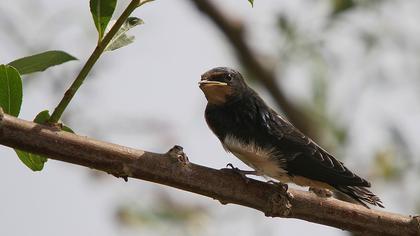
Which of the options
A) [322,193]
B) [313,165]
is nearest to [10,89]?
[322,193]

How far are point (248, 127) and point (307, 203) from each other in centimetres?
58

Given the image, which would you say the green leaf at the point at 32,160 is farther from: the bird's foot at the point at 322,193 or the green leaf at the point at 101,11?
the bird's foot at the point at 322,193

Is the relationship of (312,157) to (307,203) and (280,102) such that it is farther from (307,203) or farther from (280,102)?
(280,102)

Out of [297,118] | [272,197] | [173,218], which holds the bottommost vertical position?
Answer: [173,218]

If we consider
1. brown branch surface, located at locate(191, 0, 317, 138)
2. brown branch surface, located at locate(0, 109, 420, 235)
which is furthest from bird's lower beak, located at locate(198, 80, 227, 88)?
brown branch surface, located at locate(191, 0, 317, 138)

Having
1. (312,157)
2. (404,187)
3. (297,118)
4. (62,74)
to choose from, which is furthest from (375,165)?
(312,157)

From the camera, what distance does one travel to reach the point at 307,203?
2676 millimetres

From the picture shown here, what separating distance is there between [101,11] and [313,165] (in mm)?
1239

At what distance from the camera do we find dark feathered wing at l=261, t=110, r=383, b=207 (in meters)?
3.10

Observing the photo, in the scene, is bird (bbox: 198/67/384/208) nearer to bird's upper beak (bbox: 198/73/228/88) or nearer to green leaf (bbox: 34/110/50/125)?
bird's upper beak (bbox: 198/73/228/88)

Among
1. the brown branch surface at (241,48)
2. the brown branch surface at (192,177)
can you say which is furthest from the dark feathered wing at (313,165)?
the brown branch surface at (241,48)

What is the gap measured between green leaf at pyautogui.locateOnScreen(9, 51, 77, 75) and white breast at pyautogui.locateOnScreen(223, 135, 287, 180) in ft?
3.12

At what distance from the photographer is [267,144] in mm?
3143

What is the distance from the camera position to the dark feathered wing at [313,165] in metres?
3.10
